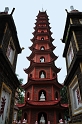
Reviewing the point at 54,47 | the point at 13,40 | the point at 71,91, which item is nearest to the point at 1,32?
the point at 13,40

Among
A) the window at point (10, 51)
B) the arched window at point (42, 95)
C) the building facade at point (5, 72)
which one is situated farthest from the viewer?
the arched window at point (42, 95)

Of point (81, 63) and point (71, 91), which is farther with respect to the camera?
point (71, 91)

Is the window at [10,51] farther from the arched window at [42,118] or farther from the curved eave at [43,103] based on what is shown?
the arched window at [42,118]

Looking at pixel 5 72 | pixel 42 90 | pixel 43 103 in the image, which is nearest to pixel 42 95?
pixel 42 90

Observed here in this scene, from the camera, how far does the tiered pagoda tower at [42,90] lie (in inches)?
539

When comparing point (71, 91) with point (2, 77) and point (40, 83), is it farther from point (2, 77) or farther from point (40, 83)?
point (40, 83)

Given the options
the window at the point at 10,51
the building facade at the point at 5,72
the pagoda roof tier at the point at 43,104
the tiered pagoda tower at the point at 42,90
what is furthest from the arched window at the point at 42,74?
the building facade at the point at 5,72

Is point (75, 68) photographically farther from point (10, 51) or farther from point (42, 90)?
point (42, 90)

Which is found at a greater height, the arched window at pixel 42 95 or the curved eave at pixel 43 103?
the arched window at pixel 42 95

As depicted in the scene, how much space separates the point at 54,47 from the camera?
827 inches

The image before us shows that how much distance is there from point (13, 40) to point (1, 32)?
1.75 m

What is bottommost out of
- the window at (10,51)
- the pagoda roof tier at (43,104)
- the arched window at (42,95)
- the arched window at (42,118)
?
the arched window at (42,118)

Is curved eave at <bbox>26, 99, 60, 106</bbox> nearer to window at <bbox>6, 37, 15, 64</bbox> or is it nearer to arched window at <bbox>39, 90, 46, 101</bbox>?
arched window at <bbox>39, 90, 46, 101</bbox>

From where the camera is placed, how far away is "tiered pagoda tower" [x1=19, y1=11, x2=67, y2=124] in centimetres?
1369
